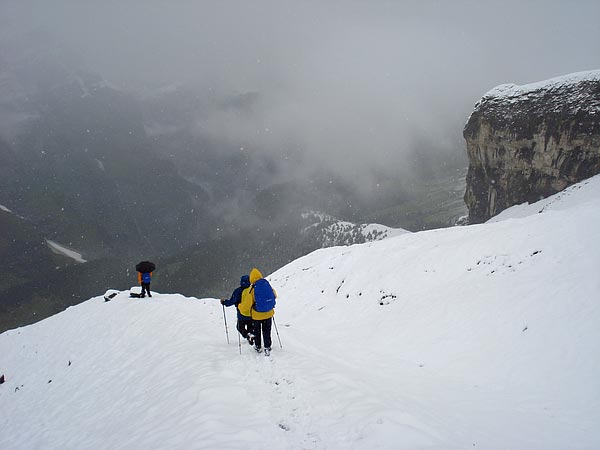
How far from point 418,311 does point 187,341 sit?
1047 cm

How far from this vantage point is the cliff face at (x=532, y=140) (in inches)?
1890

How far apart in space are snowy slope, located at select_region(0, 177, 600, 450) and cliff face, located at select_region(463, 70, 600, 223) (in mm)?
39076

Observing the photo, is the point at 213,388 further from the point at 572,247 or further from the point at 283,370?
the point at 572,247

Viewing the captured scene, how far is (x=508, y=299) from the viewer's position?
13.8 m

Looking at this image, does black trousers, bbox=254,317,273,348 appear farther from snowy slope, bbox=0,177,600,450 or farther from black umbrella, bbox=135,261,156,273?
black umbrella, bbox=135,261,156,273

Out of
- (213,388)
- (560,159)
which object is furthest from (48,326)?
(560,159)

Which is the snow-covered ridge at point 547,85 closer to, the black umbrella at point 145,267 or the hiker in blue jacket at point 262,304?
the hiker in blue jacket at point 262,304

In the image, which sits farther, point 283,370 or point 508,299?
point 508,299

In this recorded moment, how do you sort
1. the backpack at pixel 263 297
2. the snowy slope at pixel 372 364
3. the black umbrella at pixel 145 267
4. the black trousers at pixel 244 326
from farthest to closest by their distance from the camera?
1. the black umbrella at pixel 145 267
2. the black trousers at pixel 244 326
3. the backpack at pixel 263 297
4. the snowy slope at pixel 372 364

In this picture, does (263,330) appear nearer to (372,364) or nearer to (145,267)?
(372,364)

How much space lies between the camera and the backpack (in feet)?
32.8

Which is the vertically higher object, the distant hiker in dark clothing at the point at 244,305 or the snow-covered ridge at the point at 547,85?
the snow-covered ridge at the point at 547,85

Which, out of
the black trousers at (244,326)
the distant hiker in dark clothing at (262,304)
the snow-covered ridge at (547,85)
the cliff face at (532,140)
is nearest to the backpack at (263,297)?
the distant hiker in dark clothing at (262,304)

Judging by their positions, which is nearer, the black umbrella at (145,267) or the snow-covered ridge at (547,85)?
the black umbrella at (145,267)
